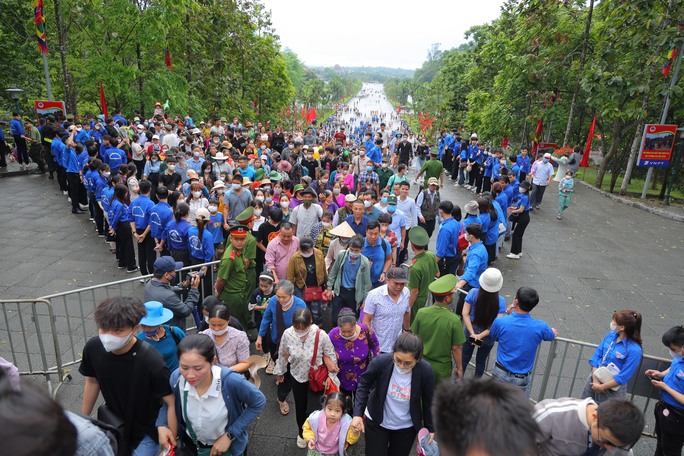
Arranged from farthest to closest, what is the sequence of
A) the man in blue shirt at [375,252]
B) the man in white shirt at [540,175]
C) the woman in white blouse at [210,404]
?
the man in white shirt at [540,175] < the man in blue shirt at [375,252] < the woman in white blouse at [210,404]

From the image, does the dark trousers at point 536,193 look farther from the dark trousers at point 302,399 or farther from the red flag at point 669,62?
the dark trousers at point 302,399

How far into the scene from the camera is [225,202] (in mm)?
7738

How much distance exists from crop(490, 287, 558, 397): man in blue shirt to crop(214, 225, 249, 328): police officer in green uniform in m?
3.19

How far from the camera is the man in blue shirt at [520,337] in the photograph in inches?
159

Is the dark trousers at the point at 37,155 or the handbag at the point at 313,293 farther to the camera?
the dark trousers at the point at 37,155

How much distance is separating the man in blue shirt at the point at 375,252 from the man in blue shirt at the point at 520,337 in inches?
84.9

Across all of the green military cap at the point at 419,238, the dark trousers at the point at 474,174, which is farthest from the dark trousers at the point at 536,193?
the green military cap at the point at 419,238

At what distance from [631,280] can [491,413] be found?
9.65 metres

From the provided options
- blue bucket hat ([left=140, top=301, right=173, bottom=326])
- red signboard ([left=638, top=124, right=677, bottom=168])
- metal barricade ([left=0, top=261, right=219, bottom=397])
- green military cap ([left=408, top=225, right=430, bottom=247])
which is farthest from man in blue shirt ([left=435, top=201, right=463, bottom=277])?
red signboard ([left=638, top=124, right=677, bottom=168])

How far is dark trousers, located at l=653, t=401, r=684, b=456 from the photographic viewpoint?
12.4 ft

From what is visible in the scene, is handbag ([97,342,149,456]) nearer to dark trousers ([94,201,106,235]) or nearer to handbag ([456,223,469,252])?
handbag ([456,223,469,252])

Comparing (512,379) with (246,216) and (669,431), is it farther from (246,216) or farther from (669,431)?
(246,216)

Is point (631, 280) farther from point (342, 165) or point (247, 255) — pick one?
point (247, 255)

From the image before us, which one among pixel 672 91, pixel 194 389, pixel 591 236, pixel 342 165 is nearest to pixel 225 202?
pixel 342 165
